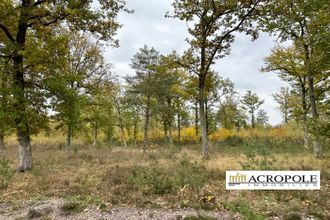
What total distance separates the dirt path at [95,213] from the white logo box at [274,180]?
2.64 feet

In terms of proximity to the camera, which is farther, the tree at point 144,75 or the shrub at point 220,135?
the shrub at point 220,135

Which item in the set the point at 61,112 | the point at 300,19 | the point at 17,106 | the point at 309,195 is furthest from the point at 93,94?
the point at 309,195

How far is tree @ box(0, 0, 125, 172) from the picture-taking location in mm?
11078

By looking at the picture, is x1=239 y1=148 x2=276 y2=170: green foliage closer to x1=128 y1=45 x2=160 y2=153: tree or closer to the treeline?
the treeline

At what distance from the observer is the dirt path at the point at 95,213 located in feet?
20.7

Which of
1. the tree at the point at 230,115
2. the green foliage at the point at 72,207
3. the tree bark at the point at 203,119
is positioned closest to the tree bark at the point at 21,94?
the green foliage at the point at 72,207

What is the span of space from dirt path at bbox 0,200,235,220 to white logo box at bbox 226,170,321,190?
0.81 meters

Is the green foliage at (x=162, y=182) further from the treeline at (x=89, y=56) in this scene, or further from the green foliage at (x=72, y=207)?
the treeline at (x=89, y=56)

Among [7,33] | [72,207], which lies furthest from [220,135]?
[72,207]

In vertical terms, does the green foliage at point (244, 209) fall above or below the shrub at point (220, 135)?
below

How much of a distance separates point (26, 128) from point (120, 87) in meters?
20.0

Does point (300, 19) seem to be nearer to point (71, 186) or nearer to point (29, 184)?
point (71, 186)

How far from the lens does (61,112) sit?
12.3m

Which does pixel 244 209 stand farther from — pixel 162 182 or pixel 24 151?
pixel 24 151
